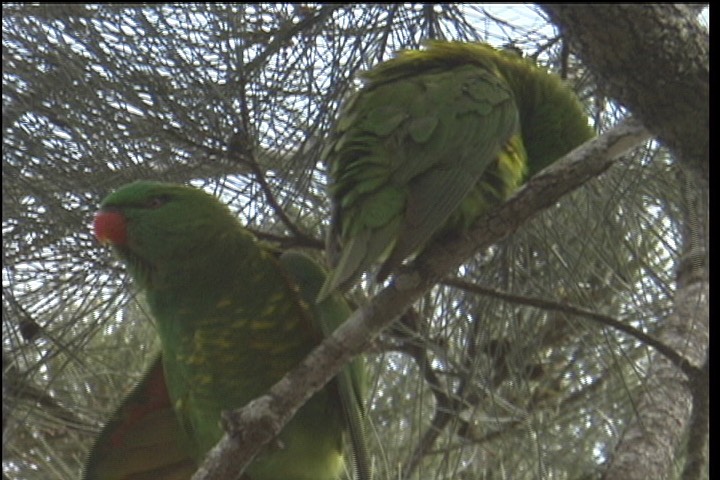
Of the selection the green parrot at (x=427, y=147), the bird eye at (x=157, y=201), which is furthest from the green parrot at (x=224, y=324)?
the green parrot at (x=427, y=147)

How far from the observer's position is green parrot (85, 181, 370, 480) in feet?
5.49

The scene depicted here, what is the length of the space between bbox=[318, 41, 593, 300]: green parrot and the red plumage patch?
312 mm

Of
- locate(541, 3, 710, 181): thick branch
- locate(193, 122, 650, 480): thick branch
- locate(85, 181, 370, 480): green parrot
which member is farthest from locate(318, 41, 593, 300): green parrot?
locate(541, 3, 710, 181): thick branch

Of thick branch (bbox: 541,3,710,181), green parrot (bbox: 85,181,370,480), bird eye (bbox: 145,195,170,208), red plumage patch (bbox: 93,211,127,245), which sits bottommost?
thick branch (bbox: 541,3,710,181)

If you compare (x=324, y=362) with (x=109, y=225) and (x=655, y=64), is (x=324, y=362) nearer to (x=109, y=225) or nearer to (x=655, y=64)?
(x=109, y=225)

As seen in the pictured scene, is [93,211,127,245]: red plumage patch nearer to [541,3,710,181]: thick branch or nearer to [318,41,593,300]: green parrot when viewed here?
[318,41,593,300]: green parrot

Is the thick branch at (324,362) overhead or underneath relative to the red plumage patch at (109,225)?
underneath

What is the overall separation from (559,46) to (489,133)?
0.42 m

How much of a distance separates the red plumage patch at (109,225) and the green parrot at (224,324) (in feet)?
0.12

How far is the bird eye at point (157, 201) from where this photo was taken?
1631mm

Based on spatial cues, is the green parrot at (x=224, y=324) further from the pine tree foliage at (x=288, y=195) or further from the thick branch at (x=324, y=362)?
the thick branch at (x=324, y=362)

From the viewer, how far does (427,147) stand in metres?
1.46

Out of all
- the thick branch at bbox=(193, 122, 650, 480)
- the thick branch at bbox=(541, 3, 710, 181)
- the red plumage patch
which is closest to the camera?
the thick branch at bbox=(541, 3, 710, 181)
